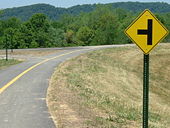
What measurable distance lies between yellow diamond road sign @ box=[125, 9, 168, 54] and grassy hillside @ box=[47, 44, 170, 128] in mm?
3265

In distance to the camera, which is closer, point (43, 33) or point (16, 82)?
point (16, 82)

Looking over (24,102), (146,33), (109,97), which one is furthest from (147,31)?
(109,97)

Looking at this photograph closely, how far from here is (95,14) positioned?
136 metres

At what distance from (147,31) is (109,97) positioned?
1037 centimetres

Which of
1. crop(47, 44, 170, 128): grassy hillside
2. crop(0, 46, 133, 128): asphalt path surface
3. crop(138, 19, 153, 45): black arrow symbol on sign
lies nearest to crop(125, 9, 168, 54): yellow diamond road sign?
crop(138, 19, 153, 45): black arrow symbol on sign

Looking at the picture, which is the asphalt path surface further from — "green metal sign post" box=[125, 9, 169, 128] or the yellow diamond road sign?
the yellow diamond road sign

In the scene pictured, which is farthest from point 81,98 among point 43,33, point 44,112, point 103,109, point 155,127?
point 43,33

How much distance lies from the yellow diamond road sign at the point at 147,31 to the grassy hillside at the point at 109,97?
3265 millimetres

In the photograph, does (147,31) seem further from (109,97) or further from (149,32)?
(109,97)

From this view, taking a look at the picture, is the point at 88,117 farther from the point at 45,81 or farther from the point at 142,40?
the point at 45,81

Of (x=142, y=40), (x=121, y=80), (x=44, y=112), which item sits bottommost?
(x=121, y=80)

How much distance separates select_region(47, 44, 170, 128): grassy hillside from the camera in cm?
1008

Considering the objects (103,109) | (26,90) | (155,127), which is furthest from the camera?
(26,90)

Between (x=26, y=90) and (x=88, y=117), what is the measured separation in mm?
5058
